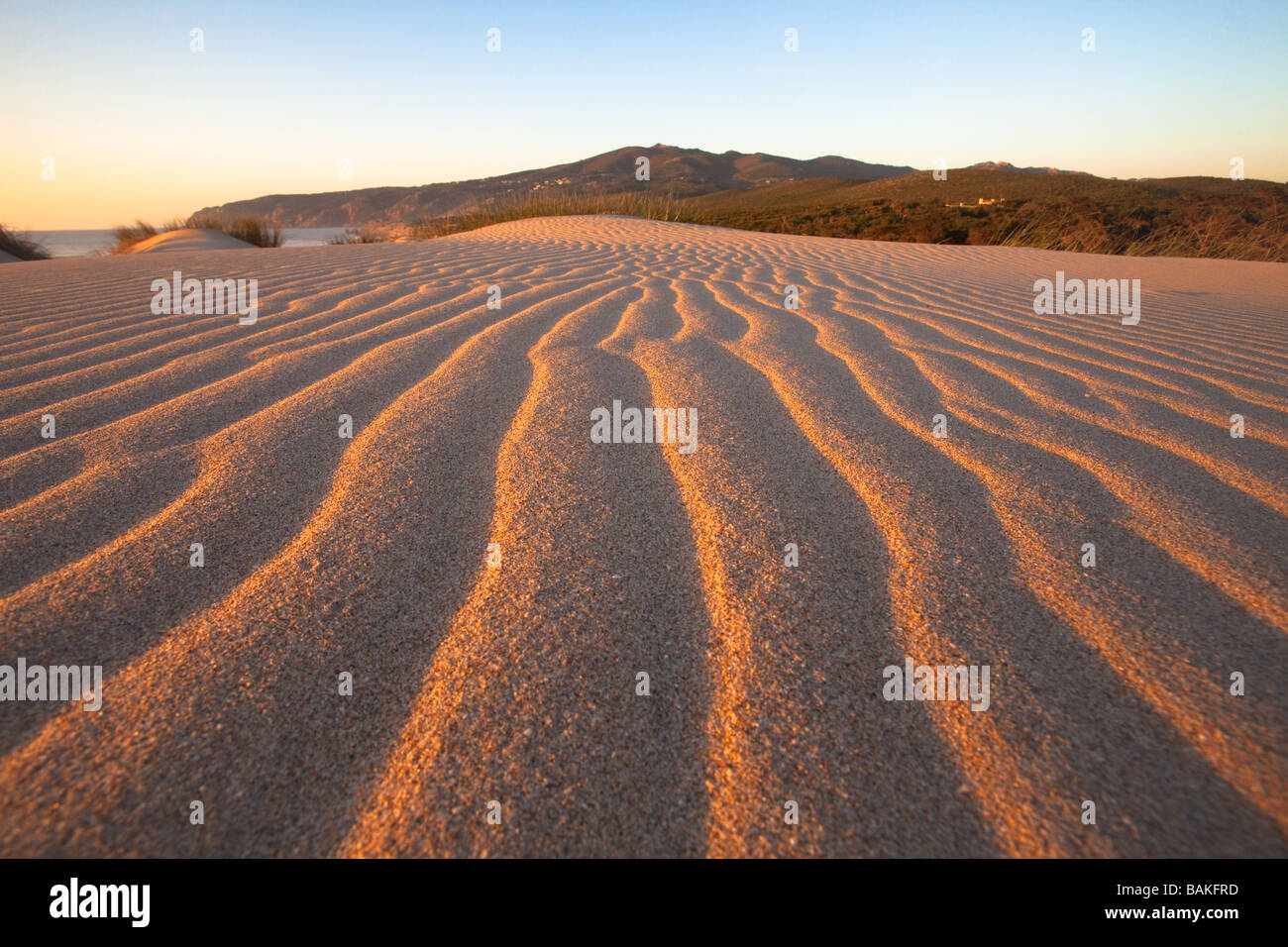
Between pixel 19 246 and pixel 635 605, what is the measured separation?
11.5 metres

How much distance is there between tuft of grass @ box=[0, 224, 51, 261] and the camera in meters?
7.94

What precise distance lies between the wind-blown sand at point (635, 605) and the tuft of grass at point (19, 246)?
8601 millimetres

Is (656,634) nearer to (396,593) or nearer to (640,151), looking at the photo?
(396,593)

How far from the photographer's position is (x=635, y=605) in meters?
1.00

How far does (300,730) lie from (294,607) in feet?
0.87

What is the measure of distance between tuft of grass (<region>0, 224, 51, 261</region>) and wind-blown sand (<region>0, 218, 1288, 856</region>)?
8.60 meters

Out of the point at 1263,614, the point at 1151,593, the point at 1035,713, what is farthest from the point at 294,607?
the point at 1263,614

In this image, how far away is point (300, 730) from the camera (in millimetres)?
767
